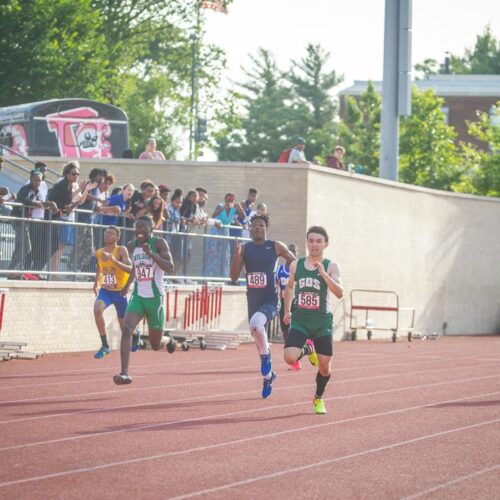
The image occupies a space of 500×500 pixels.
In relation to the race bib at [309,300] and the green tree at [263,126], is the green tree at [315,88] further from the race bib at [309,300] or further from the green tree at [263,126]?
the race bib at [309,300]

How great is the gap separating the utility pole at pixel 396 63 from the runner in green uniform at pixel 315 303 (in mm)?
25621

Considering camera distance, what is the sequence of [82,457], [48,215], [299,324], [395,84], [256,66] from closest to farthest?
[82,457] → [299,324] → [48,215] → [395,84] → [256,66]

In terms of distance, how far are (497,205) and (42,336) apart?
2435 cm

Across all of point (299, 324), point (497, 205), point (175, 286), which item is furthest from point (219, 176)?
point (299, 324)

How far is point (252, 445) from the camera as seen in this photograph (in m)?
11.6

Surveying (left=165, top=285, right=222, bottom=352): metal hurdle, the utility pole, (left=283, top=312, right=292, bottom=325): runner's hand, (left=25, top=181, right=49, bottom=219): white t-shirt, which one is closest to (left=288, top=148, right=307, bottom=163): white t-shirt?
(left=165, top=285, right=222, bottom=352): metal hurdle

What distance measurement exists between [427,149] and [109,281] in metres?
52.8

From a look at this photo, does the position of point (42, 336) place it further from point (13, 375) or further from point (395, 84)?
point (395, 84)

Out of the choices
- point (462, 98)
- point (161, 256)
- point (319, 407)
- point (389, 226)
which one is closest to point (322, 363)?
point (319, 407)

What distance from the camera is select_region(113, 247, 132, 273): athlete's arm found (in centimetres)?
1997

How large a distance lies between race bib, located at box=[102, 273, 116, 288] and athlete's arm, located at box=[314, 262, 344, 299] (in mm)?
6764

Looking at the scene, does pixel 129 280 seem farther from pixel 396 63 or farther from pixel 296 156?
pixel 396 63

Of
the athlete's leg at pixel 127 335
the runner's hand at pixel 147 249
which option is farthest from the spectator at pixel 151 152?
the athlete's leg at pixel 127 335

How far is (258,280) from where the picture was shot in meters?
16.4
